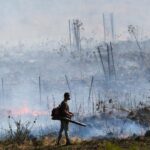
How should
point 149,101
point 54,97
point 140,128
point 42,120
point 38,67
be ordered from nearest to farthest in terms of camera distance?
point 140,128
point 149,101
point 42,120
point 54,97
point 38,67

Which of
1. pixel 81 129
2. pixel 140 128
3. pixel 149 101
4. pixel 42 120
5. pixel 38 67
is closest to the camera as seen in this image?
pixel 140 128

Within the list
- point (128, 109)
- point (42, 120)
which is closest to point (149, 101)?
point (128, 109)

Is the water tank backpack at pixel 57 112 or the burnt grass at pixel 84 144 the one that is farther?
the water tank backpack at pixel 57 112

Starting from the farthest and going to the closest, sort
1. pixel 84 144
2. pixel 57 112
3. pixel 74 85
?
pixel 74 85
pixel 84 144
pixel 57 112

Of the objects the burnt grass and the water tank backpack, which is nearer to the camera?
the burnt grass

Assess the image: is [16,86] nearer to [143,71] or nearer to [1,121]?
[1,121]

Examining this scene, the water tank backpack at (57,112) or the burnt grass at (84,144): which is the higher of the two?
the water tank backpack at (57,112)

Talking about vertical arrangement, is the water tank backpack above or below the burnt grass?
above

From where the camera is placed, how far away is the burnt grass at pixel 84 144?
23.6m

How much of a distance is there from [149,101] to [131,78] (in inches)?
433

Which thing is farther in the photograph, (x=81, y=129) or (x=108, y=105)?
(x=108, y=105)

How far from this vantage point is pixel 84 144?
25.3 m

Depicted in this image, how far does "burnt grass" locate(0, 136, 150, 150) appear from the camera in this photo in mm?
23641

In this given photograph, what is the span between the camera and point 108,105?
48156mm
